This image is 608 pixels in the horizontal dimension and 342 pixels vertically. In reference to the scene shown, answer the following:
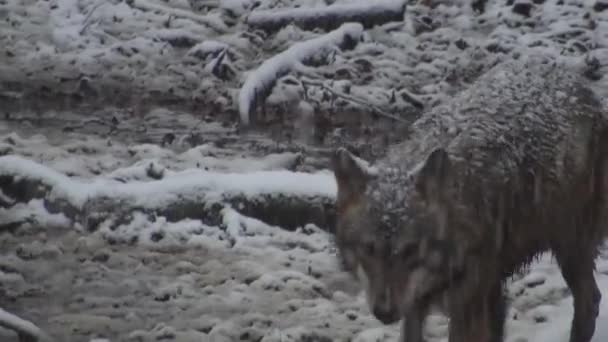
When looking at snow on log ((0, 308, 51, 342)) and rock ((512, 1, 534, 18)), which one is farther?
rock ((512, 1, 534, 18))

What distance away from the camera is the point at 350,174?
186 inches

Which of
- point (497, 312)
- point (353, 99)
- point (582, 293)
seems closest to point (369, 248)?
point (497, 312)

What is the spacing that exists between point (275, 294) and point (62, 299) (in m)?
1.51

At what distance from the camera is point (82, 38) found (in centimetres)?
1242

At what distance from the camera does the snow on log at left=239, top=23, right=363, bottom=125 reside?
34.3 feet

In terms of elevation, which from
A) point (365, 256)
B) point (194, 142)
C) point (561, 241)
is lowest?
point (194, 142)

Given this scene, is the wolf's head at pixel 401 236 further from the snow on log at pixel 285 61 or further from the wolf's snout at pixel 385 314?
the snow on log at pixel 285 61

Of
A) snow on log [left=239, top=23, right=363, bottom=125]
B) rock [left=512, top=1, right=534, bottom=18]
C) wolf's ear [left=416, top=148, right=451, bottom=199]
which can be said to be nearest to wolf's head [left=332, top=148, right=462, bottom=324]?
wolf's ear [left=416, top=148, right=451, bottom=199]

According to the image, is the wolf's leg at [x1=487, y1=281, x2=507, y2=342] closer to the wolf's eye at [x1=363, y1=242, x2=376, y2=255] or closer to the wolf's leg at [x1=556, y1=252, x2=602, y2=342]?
the wolf's leg at [x1=556, y1=252, x2=602, y2=342]

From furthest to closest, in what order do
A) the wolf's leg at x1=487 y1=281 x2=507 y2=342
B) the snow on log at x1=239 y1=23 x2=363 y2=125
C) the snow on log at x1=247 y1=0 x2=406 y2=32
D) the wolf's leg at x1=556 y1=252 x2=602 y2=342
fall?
the snow on log at x1=247 y1=0 x2=406 y2=32
the snow on log at x1=239 y1=23 x2=363 y2=125
the wolf's leg at x1=556 y1=252 x2=602 y2=342
the wolf's leg at x1=487 y1=281 x2=507 y2=342

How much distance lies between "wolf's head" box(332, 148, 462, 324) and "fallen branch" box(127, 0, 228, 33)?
7.94m

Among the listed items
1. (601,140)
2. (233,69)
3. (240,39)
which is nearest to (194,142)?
(233,69)

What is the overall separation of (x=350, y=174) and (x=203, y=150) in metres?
4.91

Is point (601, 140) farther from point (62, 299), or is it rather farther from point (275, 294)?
point (62, 299)
